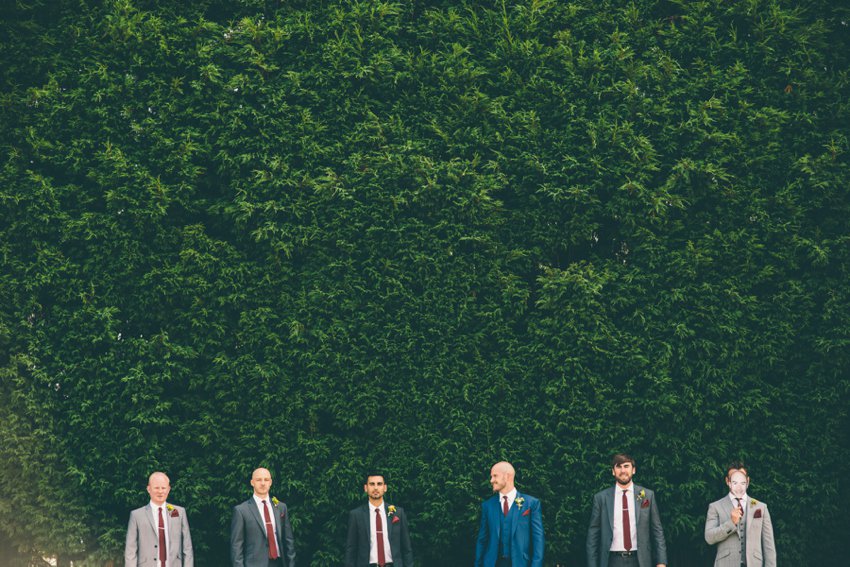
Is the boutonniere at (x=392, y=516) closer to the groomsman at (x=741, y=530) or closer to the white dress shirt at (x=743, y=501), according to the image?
the groomsman at (x=741, y=530)

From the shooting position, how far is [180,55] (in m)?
10.3

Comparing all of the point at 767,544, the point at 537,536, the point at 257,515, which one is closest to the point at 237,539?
the point at 257,515

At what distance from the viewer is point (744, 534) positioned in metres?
9.30

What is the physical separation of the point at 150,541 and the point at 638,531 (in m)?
4.47

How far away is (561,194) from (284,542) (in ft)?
14.2

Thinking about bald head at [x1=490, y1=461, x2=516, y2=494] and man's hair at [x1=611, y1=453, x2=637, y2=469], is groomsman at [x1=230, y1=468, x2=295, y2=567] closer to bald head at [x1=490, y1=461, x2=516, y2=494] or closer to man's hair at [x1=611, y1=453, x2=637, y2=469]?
bald head at [x1=490, y1=461, x2=516, y2=494]

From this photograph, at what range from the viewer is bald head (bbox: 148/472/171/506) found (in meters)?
9.10

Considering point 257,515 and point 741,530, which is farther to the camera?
point 741,530

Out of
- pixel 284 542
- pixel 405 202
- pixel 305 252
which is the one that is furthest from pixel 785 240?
pixel 284 542

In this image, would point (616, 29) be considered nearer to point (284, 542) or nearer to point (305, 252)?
point (305, 252)

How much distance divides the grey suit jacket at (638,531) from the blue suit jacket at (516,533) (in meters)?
0.53

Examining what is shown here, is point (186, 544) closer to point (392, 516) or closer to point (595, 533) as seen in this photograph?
point (392, 516)

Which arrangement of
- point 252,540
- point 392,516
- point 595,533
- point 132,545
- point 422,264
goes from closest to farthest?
point 132,545 < point 252,540 < point 595,533 < point 392,516 < point 422,264

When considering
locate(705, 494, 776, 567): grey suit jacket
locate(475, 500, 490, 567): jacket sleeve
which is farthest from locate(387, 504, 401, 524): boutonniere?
locate(705, 494, 776, 567): grey suit jacket
